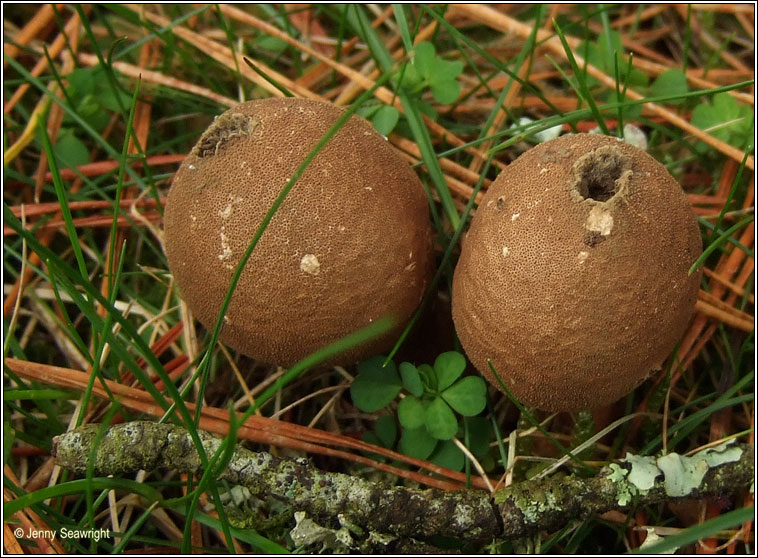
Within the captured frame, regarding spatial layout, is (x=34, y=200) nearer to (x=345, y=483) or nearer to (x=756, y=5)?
(x=345, y=483)

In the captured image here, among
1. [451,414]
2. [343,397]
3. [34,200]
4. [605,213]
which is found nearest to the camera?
[605,213]

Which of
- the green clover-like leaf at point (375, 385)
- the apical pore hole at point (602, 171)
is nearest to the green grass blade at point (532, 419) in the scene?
the green clover-like leaf at point (375, 385)

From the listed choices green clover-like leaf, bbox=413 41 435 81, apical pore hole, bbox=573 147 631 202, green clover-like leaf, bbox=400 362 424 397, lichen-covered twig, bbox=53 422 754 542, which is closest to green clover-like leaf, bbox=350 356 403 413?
green clover-like leaf, bbox=400 362 424 397

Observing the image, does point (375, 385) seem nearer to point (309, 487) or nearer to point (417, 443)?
point (417, 443)

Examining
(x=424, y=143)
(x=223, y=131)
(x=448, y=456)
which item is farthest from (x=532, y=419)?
(x=223, y=131)

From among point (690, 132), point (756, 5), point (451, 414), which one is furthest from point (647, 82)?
point (451, 414)

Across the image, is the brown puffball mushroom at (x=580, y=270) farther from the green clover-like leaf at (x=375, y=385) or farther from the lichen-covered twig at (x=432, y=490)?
the green clover-like leaf at (x=375, y=385)
